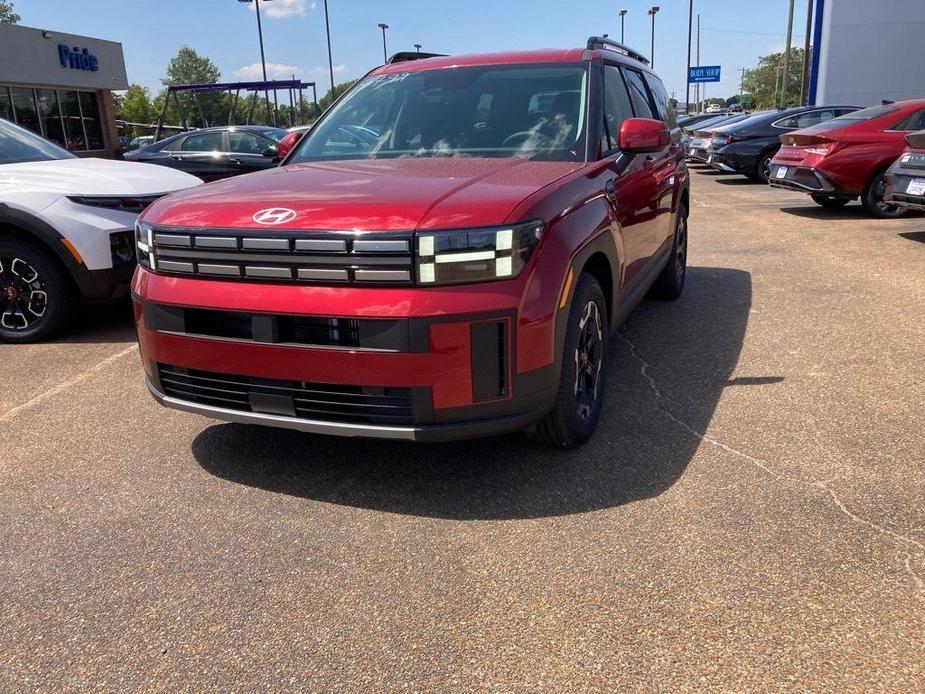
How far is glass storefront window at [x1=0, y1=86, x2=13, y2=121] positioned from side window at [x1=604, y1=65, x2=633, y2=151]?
30.0m

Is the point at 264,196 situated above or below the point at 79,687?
above

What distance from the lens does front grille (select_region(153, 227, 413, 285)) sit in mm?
2730

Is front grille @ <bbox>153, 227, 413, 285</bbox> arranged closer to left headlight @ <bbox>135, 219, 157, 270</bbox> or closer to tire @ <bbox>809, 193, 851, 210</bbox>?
left headlight @ <bbox>135, 219, 157, 270</bbox>

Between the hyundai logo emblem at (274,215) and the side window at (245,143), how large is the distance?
946 cm

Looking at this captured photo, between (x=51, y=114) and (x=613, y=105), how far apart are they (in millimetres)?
33524

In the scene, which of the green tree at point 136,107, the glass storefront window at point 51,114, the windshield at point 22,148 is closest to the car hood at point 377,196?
the windshield at point 22,148

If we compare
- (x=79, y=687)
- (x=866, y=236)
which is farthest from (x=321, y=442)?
(x=866, y=236)

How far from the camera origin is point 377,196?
2984 mm

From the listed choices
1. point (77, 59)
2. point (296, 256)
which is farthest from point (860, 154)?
point (77, 59)

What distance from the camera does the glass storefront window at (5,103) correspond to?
28523mm

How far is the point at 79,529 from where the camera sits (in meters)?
2.96

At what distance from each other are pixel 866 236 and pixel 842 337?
4762 millimetres

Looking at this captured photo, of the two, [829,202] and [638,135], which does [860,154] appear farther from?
[638,135]

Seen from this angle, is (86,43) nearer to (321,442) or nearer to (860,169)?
(860,169)
